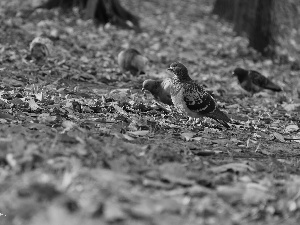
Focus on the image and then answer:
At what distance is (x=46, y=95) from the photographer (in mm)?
8688

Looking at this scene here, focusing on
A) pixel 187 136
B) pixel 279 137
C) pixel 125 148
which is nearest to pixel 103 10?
pixel 279 137

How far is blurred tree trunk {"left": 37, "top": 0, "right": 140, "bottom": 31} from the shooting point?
56.3 ft

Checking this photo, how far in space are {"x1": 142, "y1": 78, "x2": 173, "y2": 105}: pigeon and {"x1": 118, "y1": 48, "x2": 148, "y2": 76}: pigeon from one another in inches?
94.0

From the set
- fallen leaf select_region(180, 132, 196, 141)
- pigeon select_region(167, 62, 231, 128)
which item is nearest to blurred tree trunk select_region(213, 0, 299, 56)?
pigeon select_region(167, 62, 231, 128)

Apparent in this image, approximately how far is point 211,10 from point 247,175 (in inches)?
781

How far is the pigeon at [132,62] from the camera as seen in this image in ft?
38.3

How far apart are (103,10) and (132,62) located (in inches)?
235

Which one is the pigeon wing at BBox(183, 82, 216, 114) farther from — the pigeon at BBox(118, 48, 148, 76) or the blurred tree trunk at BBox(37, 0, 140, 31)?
the blurred tree trunk at BBox(37, 0, 140, 31)

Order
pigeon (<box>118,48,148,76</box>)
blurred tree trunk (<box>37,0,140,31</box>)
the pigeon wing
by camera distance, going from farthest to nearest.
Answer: blurred tree trunk (<box>37,0,140,31</box>) → pigeon (<box>118,48,148,76</box>) → the pigeon wing

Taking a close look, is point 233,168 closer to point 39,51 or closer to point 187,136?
point 187,136

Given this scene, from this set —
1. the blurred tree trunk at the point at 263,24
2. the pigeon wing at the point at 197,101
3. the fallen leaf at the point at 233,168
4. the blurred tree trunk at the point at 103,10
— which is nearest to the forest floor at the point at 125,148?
the fallen leaf at the point at 233,168

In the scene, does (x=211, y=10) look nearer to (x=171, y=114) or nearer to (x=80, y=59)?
(x=80, y=59)

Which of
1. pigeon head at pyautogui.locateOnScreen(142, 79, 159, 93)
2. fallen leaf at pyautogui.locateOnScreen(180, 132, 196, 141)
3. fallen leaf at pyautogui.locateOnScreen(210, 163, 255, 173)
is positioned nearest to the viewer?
fallen leaf at pyautogui.locateOnScreen(210, 163, 255, 173)

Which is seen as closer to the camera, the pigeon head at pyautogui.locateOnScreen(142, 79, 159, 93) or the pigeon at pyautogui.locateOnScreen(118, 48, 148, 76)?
the pigeon head at pyautogui.locateOnScreen(142, 79, 159, 93)
